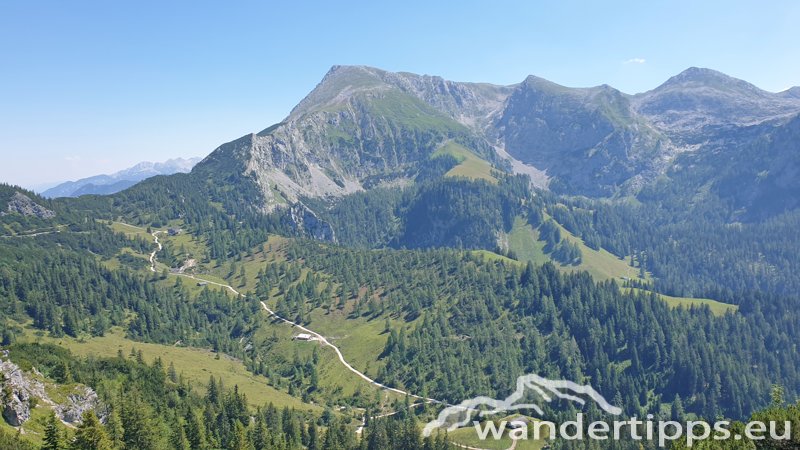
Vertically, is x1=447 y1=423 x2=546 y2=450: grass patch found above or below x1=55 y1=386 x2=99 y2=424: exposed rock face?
below

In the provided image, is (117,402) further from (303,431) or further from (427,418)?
(427,418)

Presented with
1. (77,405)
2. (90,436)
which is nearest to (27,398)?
(77,405)

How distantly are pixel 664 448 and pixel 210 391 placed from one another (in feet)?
434

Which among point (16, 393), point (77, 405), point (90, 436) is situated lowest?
point (77, 405)

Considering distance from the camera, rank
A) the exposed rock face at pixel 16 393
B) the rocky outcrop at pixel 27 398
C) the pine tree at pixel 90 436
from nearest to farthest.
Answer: the pine tree at pixel 90 436 < the exposed rock face at pixel 16 393 < the rocky outcrop at pixel 27 398

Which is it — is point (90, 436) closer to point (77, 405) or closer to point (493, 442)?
point (77, 405)

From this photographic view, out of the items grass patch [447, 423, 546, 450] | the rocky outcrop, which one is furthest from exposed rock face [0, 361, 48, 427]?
grass patch [447, 423, 546, 450]

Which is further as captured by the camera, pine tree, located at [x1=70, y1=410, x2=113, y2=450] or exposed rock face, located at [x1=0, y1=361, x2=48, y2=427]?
exposed rock face, located at [x1=0, y1=361, x2=48, y2=427]

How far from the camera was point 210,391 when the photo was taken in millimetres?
153250

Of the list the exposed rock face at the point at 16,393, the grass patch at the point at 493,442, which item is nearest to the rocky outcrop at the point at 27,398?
the exposed rock face at the point at 16,393

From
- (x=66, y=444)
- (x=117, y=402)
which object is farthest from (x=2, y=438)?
(x=117, y=402)

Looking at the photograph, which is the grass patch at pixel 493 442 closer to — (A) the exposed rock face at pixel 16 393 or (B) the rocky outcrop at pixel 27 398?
(B) the rocky outcrop at pixel 27 398

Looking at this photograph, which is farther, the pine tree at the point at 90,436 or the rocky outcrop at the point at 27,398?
the rocky outcrop at the point at 27,398

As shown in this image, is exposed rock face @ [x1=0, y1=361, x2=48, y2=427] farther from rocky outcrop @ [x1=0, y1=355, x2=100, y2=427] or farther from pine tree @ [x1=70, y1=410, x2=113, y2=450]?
pine tree @ [x1=70, y1=410, x2=113, y2=450]
